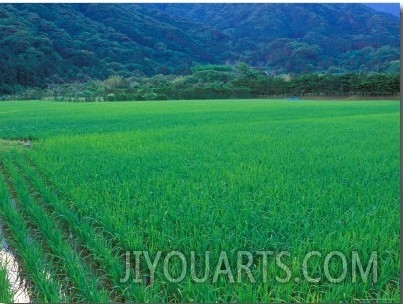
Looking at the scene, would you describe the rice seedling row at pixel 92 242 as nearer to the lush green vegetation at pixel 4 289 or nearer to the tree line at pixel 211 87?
the lush green vegetation at pixel 4 289

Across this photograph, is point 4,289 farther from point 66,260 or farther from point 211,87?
point 211,87

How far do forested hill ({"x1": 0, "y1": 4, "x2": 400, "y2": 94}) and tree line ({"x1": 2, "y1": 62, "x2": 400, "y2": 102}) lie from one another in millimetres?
1296

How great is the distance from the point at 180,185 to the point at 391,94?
32.4 m

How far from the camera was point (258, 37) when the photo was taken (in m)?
59.8

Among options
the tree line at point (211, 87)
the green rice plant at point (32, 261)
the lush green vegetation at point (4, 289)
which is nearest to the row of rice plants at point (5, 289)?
the lush green vegetation at point (4, 289)

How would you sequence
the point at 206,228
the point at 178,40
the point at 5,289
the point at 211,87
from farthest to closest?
the point at 178,40
the point at 211,87
the point at 206,228
the point at 5,289

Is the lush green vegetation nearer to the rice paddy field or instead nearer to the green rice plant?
the rice paddy field

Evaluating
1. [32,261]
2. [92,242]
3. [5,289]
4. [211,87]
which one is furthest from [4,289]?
[211,87]

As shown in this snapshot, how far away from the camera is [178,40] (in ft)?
146

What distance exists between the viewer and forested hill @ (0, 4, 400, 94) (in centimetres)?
1977

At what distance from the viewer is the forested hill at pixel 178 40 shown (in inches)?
778

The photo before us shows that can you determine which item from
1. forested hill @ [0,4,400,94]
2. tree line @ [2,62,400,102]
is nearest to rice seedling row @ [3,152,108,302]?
forested hill @ [0,4,400,94]

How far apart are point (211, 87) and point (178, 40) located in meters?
8.25

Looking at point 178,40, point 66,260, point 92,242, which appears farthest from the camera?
point 178,40
